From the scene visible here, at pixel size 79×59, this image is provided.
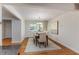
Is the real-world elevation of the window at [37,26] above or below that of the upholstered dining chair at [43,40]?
above

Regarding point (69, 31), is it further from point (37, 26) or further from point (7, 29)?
point (7, 29)

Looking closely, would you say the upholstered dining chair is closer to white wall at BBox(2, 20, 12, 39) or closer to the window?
the window

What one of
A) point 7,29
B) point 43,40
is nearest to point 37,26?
point 43,40

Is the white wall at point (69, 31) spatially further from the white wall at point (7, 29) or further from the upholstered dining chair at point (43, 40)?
the white wall at point (7, 29)

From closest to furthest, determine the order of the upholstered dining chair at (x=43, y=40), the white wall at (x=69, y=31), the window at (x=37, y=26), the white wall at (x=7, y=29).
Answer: the window at (x=37, y=26) → the white wall at (x=69, y=31) → the upholstered dining chair at (x=43, y=40) → the white wall at (x=7, y=29)

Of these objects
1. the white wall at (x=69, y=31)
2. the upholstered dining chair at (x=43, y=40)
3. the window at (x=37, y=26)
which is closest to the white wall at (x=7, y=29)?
the upholstered dining chair at (x=43, y=40)

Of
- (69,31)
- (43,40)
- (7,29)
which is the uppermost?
(7,29)

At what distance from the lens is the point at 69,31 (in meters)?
4.11

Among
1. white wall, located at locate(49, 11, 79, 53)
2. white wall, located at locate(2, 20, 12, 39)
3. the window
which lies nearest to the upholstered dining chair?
white wall, located at locate(49, 11, 79, 53)

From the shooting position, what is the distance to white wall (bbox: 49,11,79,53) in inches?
144

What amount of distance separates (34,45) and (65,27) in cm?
147

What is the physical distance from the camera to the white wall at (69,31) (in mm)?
3654

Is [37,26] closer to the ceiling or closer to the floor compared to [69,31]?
closer to the ceiling

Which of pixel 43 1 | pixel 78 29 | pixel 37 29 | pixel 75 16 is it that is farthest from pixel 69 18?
pixel 43 1
